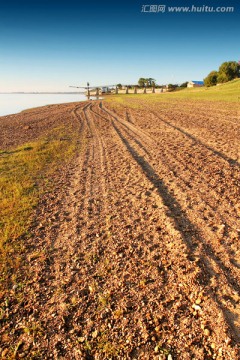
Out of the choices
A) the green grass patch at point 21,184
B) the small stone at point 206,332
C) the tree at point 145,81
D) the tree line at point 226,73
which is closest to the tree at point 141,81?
the tree at point 145,81

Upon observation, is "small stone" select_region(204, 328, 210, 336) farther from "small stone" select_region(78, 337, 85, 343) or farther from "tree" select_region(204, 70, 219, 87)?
"tree" select_region(204, 70, 219, 87)

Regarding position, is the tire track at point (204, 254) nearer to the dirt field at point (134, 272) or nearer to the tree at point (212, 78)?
the dirt field at point (134, 272)

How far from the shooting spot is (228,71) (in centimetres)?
8600

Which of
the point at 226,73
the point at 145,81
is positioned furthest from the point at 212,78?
the point at 145,81

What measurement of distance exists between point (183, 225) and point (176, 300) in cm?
238

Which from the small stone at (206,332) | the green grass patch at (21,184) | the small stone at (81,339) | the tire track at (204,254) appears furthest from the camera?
the green grass patch at (21,184)

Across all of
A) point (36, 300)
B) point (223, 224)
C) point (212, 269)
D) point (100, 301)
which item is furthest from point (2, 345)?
point (223, 224)

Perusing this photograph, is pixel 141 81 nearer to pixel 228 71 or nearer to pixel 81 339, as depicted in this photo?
pixel 228 71

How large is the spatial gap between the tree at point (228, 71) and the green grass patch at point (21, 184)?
83266 mm

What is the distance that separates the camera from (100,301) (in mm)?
4449

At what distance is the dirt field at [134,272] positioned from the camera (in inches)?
148

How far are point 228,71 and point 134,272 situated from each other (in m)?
97.5

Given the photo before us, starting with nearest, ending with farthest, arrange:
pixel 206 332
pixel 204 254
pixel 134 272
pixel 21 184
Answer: pixel 206 332
pixel 134 272
pixel 204 254
pixel 21 184

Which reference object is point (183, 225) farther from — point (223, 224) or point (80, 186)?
point (80, 186)
